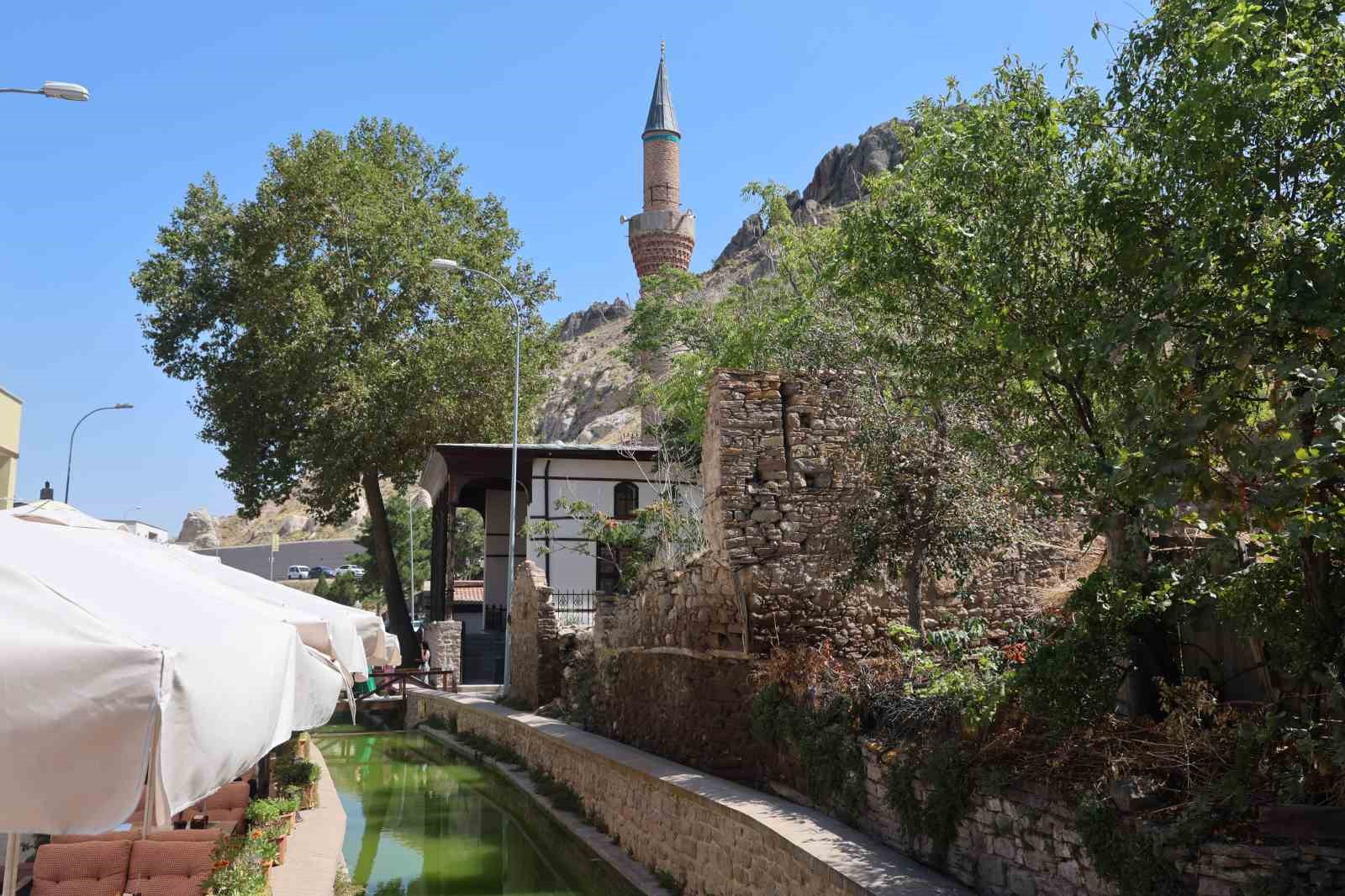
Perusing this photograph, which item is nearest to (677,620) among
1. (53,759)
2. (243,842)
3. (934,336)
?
(934,336)

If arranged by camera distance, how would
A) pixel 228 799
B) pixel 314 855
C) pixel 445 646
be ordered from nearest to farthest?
pixel 314 855 < pixel 228 799 < pixel 445 646

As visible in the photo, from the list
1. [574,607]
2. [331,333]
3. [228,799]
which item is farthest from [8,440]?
[228,799]

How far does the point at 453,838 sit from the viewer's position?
1454 cm

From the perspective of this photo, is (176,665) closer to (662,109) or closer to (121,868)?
(121,868)

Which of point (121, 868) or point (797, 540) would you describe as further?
point (797, 540)

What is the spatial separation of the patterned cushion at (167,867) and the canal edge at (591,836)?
4.40m

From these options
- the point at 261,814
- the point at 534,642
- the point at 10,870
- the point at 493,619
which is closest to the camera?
the point at 10,870

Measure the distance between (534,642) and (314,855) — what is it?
11575mm

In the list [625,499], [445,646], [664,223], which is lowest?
[445,646]

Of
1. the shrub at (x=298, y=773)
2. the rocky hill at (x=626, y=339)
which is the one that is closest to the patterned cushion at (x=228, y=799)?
the shrub at (x=298, y=773)

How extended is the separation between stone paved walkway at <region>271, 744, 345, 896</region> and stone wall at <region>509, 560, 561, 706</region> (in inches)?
297

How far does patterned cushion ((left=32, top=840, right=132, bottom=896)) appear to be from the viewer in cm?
703

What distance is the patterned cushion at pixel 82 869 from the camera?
7.03 m

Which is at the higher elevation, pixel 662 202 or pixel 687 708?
pixel 662 202
